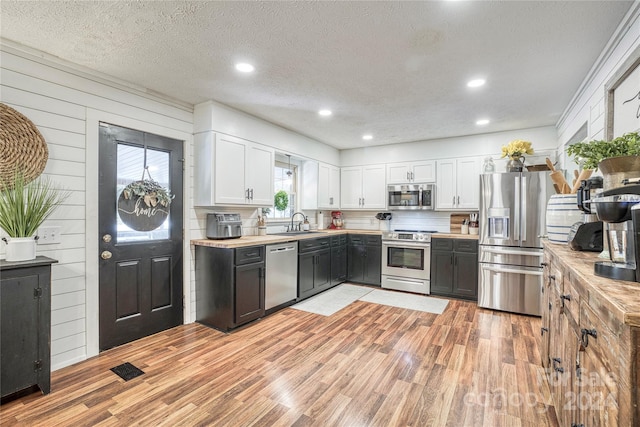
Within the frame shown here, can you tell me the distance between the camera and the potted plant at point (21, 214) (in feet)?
6.68

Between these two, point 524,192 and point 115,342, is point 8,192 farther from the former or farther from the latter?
point 524,192

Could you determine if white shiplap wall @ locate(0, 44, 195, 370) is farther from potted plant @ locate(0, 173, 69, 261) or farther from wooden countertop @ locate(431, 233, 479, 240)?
wooden countertop @ locate(431, 233, 479, 240)

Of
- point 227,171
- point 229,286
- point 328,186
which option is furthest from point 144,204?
point 328,186

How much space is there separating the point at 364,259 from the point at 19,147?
172 inches

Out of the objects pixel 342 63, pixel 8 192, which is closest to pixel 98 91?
pixel 8 192

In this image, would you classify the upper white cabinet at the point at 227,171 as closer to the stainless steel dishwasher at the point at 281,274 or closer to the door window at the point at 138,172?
the door window at the point at 138,172

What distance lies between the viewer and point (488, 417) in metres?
1.84

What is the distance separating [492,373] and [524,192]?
7.66ft

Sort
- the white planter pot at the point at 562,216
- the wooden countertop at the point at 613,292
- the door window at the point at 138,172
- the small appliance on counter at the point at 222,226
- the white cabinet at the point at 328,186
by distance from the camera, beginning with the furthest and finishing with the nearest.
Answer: the white cabinet at the point at 328,186, the small appliance on counter at the point at 222,226, the door window at the point at 138,172, the white planter pot at the point at 562,216, the wooden countertop at the point at 613,292

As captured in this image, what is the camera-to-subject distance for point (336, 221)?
5.85m

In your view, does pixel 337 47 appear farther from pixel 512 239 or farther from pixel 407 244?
pixel 407 244

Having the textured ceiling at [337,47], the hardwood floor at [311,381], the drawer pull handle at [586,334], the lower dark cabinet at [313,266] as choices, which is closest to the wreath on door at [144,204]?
the textured ceiling at [337,47]

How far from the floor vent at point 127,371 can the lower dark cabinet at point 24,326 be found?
41cm

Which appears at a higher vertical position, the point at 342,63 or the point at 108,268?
the point at 342,63
